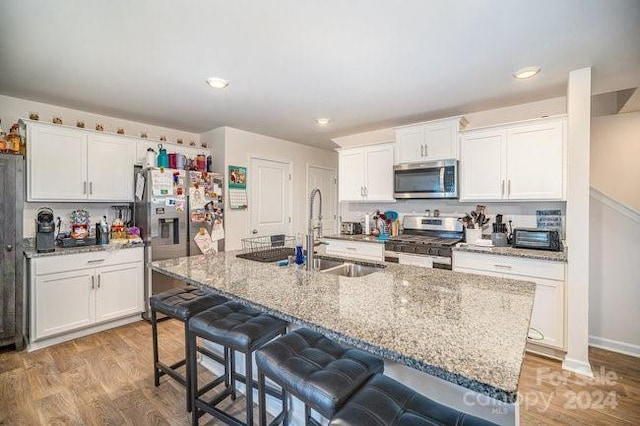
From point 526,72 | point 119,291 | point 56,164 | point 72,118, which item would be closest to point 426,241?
point 526,72

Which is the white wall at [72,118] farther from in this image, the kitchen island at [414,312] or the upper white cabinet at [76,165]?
the kitchen island at [414,312]

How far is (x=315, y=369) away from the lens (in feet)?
3.63

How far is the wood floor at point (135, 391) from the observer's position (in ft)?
6.03

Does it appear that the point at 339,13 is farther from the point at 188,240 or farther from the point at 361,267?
the point at 188,240

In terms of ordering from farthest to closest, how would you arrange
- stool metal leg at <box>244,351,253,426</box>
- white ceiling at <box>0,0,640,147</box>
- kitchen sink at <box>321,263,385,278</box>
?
kitchen sink at <box>321,263,385,278</box> → white ceiling at <box>0,0,640,147</box> → stool metal leg at <box>244,351,253,426</box>

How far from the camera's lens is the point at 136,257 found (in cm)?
329

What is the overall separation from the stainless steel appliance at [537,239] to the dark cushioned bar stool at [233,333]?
2.37 m

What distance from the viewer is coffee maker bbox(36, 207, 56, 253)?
9.02 ft

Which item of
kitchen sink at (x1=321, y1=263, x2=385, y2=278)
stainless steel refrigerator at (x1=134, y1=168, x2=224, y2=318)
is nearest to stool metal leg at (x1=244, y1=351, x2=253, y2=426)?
kitchen sink at (x1=321, y1=263, x2=385, y2=278)

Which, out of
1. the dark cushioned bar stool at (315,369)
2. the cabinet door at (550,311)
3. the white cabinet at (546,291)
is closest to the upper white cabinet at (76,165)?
the dark cushioned bar stool at (315,369)

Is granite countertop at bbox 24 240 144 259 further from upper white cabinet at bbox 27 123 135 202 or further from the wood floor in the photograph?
the wood floor

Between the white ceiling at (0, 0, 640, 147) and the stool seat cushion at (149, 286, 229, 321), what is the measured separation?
63.9 inches

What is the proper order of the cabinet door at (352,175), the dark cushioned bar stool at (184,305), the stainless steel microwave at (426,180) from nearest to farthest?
the dark cushioned bar stool at (184,305) < the stainless steel microwave at (426,180) < the cabinet door at (352,175)

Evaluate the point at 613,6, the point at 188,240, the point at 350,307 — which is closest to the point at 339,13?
the point at 613,6
